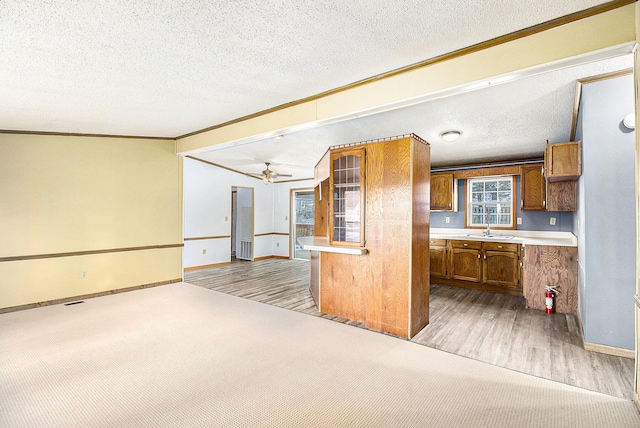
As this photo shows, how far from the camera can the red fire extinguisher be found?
148 inches

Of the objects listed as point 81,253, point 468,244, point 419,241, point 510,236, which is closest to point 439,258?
point 468,244

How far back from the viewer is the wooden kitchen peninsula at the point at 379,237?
3.14m

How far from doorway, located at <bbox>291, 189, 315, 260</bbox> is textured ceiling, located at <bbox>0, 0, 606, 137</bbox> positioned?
16.2 ft

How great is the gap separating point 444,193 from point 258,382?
461cm

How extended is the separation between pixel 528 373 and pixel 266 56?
10.5ft

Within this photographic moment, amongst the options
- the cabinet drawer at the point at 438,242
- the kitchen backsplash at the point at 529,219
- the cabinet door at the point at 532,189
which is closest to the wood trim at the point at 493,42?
the cabinet door at the point at 532,189

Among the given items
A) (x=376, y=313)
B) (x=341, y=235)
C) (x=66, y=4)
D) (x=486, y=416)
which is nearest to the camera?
(x=66, y=4)

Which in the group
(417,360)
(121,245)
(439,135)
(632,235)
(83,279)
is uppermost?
(439,135)

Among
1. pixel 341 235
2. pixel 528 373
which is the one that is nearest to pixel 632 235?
pixel 528 373

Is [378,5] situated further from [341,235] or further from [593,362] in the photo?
[593,362]

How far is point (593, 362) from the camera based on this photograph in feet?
8.41

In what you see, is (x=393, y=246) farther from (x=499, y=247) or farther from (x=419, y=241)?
(x=499, y=247)

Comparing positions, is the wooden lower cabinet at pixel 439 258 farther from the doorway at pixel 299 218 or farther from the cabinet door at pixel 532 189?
the doorway at pixel 299 218

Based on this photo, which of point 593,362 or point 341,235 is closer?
point 593,362
